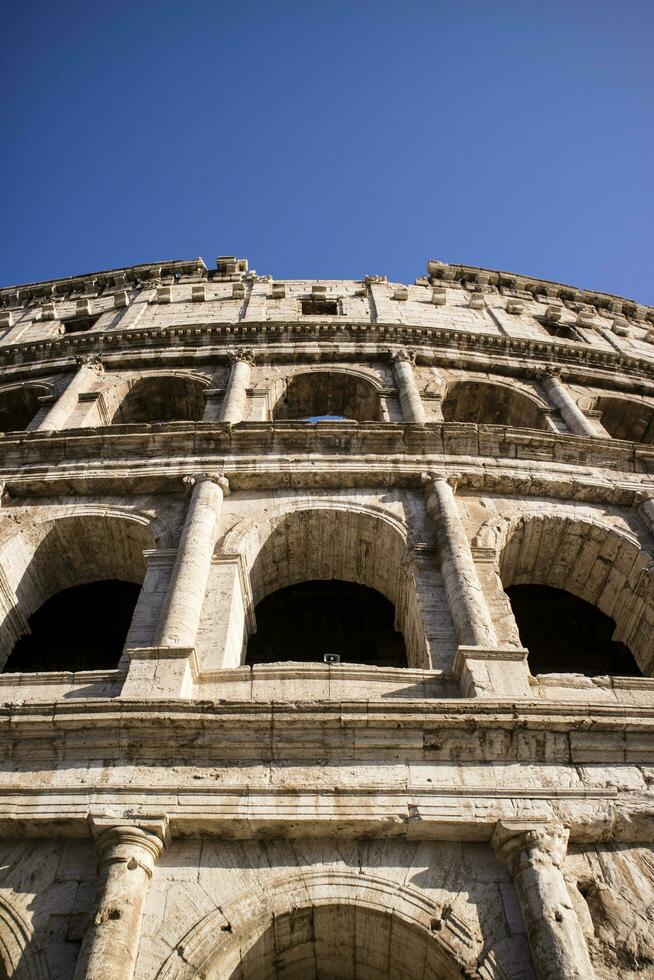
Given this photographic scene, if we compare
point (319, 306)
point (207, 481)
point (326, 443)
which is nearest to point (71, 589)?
point (207, 481)

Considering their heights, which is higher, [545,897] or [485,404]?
[485,404]

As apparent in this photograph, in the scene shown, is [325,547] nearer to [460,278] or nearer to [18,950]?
[18,950]

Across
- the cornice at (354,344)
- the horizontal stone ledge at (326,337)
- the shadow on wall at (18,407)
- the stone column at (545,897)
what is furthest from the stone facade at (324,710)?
A: the shadow on wall at (18,407)

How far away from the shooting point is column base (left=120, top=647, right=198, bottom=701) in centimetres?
652

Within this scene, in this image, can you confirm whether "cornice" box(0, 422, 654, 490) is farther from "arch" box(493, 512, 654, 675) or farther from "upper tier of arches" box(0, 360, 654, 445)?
"upper tier of arches" box(0, 360, 654, 445)

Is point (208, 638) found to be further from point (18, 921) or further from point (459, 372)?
point (459, 372)

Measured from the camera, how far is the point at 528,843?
5.39 metres

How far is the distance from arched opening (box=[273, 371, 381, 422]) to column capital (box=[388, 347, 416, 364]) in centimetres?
81

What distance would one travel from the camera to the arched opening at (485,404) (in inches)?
555

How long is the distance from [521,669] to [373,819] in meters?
2.10

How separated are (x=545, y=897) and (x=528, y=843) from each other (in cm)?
41

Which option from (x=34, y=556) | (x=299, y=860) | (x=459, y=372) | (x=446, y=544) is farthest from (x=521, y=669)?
(x=459, y=372)

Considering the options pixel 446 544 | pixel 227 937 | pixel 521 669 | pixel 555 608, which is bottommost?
pixel 227 937

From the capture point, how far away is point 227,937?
16.6 feet
